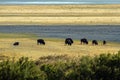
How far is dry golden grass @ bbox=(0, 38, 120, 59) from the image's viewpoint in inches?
1277

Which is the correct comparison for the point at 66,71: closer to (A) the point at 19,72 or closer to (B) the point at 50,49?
(A) the point at 19,72

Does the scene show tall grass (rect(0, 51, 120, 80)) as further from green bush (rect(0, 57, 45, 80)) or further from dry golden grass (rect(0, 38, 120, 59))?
dry golden grass (rect(0, 38, 120, 59))

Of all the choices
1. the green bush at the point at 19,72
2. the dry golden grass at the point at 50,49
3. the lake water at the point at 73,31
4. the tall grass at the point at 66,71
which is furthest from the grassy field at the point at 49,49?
the green bush at the point at 19,72

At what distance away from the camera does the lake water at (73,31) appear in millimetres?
47781

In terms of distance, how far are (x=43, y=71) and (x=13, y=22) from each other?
45.4 meters

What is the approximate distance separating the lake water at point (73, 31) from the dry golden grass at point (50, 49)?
17.7 ft

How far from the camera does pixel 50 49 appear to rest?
1411 inches

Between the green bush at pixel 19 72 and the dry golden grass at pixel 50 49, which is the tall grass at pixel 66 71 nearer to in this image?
the green bush at pixel 19 72

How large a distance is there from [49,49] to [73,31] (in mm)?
17561

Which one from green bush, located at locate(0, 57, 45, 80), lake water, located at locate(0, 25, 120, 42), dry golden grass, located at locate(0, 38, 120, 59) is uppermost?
lake water, located at locate(0, 25, 120, 42)

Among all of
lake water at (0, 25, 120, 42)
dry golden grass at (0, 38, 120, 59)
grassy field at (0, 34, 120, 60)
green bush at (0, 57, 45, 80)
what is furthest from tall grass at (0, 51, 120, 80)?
lake water at (0, 25, 120, 42)

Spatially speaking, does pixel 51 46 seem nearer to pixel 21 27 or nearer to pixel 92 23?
pixel 21 27

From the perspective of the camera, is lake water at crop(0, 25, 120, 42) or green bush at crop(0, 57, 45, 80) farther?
lake water at crop(0, 25, 120, 42)

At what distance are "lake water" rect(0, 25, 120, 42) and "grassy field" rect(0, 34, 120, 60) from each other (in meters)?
4.55
